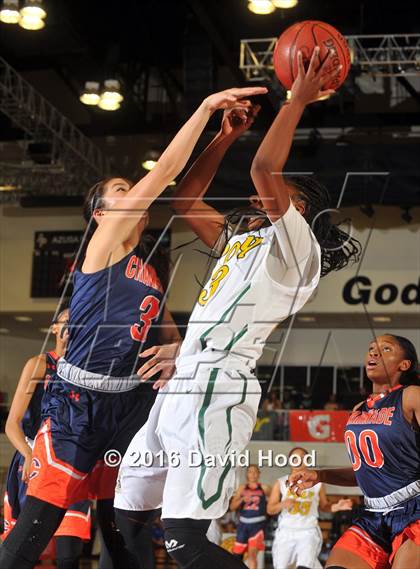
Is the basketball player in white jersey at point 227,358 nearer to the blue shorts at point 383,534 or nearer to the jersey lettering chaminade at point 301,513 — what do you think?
the blue shorts at point 383,534

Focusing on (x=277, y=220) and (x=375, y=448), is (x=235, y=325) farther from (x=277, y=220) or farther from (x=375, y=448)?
(x=375, y=448)

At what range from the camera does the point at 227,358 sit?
138 inches

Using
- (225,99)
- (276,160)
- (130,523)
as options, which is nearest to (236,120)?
(225,99)

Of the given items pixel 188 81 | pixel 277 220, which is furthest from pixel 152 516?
pixel 188 81

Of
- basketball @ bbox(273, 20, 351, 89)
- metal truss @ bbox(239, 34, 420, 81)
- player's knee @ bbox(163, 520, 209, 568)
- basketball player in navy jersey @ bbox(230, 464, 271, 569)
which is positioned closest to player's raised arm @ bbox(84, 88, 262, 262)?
basketball @ bbox(273, 20, 351, 89)

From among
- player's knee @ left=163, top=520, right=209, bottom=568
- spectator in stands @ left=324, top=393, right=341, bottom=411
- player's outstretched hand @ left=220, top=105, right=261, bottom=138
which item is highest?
player's outstretched hand @ left=220, top=105, right=261, bottom=138

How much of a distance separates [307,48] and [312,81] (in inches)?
12.6

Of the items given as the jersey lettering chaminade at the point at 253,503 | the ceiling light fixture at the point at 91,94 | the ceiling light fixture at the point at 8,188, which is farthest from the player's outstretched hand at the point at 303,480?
the ceiling light fixture at the point at 8,188

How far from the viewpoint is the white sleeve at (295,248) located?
131 inches

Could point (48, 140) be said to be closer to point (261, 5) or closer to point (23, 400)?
point (261, 5)

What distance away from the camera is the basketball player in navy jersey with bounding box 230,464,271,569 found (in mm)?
9008

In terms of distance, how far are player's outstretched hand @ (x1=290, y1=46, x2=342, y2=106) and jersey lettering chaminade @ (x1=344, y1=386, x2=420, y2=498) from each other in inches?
54.7

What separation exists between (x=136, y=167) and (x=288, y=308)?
395 inches

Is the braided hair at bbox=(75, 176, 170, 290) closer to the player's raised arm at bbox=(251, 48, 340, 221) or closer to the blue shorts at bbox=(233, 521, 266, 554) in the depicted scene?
the player's raised arm at bbox=(251, 48, 340, 221)
